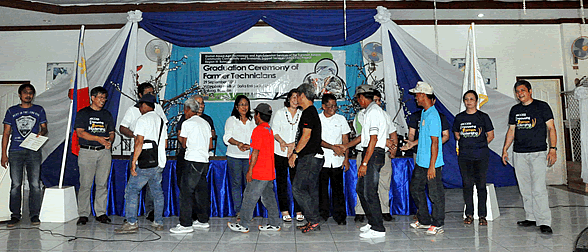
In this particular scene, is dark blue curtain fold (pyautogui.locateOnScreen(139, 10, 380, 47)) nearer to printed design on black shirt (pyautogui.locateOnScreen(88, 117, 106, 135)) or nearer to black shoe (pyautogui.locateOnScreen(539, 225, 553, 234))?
printed design on black shirt (pyautogui.locateOnScreen(88, 117, 106, 135))

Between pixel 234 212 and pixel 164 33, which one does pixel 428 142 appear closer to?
pixel 234 212

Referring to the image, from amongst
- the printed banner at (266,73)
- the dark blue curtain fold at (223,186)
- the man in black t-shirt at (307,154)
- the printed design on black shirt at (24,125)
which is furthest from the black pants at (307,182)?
the printed banner at (266,73)

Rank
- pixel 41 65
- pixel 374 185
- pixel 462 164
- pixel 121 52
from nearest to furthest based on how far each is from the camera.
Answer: pixel 374 185 → pixel 462 164 → pixel 121 52 → pixel 41 65

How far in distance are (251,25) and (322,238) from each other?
296cm

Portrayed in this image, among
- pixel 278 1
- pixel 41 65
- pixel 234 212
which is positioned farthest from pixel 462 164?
pixel 41 65

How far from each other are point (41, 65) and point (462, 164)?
Result: 23.8 feet

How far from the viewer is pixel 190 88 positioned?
677cm

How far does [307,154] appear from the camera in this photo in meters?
3.70

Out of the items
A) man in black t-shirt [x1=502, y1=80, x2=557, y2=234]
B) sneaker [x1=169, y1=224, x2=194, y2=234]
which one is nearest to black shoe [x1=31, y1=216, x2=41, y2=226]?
sneaker [x1=169, y1=224, x2=194, y2=234]

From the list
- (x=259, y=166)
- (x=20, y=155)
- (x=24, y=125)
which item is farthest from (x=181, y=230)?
(x=24, y=125)

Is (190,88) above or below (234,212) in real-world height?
above

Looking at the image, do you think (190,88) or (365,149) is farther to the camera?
(190,88)

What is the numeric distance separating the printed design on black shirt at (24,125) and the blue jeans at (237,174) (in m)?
2.22

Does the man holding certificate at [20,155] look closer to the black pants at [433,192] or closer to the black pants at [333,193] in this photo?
the black pants at [333,193]
